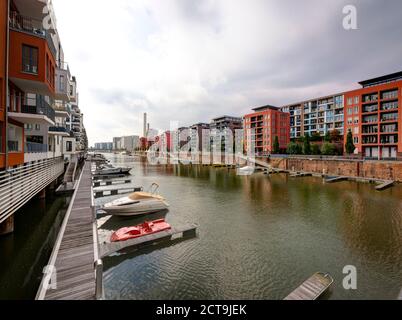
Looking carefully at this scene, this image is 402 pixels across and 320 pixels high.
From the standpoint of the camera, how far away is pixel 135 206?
19891mm

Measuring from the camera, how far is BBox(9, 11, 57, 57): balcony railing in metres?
15.2

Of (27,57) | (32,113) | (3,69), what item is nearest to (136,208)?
(32,113)

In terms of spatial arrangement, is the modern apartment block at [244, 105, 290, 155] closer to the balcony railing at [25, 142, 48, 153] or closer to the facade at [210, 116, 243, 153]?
the facade at [210, 116, 243, 153]

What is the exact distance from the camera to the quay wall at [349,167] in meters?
38.7

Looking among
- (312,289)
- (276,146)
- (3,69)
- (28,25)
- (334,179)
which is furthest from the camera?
(276,146)

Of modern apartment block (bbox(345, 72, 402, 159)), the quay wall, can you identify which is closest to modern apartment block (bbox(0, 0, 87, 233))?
the quay wall

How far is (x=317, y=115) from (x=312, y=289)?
282ft

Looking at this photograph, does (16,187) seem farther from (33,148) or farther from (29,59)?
(29,59)

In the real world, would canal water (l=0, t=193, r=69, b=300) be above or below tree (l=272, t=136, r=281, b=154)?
below

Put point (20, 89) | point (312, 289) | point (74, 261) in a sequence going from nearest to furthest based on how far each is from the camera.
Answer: point (312, 289) < point (74, 261) < point (20, 89)

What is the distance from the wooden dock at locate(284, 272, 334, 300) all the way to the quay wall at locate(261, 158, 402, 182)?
41.5 m

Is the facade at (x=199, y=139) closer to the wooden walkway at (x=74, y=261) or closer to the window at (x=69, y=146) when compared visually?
the window at (x=69, y=146)

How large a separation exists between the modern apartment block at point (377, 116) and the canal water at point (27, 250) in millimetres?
64455

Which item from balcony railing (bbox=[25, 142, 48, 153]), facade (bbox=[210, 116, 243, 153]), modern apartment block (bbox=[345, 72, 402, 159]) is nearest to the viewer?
balcony railing (bbox=[25, 142, 48, 153])
